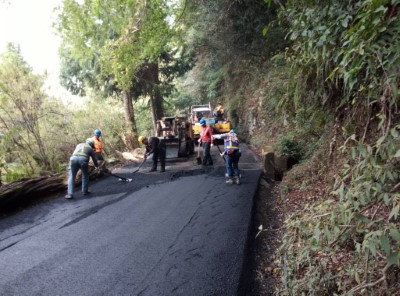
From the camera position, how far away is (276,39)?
52.6 feet

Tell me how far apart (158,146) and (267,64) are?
8622 mm

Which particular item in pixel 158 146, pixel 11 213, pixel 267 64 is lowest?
pixel 11 213

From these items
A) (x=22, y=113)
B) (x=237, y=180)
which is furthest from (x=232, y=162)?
(x=22, y=113)

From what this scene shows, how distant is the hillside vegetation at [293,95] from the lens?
2945mm

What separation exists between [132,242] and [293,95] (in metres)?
4.51

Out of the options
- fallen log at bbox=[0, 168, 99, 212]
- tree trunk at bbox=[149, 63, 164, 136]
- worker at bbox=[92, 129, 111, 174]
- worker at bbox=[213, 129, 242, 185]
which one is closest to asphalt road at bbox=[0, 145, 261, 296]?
worker at bbox=[213, 129, 242, 185]

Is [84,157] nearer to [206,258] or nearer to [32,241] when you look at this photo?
[32,241]

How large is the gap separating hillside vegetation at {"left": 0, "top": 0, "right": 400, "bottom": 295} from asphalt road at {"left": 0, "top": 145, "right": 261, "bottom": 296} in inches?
36.5

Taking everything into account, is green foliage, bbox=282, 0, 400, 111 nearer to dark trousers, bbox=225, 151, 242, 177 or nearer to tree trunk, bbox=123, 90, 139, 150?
dark trousers, bbox=225, 151, 242, 177

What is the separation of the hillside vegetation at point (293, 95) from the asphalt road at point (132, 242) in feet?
3.04

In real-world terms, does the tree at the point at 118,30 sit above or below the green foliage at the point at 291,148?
above

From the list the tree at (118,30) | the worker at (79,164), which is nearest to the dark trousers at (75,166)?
the worker at (79,164)

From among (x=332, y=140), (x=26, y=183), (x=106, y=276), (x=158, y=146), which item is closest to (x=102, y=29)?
(x=158, y=146)

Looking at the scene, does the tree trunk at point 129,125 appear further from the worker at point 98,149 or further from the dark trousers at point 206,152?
the dark trousers at point 206,152
